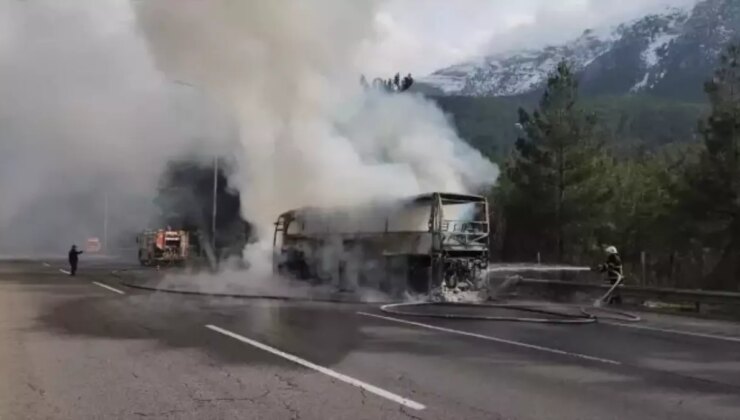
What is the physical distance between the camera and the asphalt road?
727cm

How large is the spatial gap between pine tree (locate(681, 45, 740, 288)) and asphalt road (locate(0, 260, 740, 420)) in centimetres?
1592

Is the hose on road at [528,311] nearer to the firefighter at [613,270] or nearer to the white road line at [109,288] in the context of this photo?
the firefighter at [613,270]

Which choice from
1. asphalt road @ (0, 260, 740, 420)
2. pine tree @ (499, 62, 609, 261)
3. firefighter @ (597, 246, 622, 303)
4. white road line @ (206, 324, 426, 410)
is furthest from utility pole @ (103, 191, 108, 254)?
white road line @ (206, 324, 426, 410)

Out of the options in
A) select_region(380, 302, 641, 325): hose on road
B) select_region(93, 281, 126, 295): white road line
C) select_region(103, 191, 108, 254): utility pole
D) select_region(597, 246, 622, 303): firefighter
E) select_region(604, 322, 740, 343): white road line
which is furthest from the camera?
select_region(103, 191, 108, 254): utility pole

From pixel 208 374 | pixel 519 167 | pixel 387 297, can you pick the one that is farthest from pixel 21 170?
pixel 208 374

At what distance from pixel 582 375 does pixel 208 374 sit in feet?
13.1

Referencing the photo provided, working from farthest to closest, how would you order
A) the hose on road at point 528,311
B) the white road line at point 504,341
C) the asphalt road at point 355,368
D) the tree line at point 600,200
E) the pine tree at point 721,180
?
the tree line at point 600,200
the pine tree at point 721,180
the hose on road at point 528,311
the white road line at point 504,341
the asphalt road at point 355,368

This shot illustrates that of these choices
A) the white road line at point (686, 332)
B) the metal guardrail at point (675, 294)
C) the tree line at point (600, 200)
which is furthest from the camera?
the tree line at point (600, 200)

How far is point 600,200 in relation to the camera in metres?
37.7

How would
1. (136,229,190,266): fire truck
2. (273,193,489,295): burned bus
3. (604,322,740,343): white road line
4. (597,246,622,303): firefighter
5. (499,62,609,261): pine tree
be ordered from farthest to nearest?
(136,229,190,266): fire truck < (499,62,609,261): pine tree < (273,193,489,295): burned bus < (597,246,622,303): firefighter < (604,322,740,343): white road line

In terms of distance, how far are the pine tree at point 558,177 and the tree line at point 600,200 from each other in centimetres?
5

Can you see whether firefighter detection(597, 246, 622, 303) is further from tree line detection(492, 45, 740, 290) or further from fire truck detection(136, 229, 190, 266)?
fire truck detection(136, 229, 190, 266)

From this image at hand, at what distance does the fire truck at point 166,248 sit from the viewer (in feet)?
151

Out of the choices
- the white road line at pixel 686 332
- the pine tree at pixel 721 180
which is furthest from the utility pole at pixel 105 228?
the white road line at pixel 686 332
